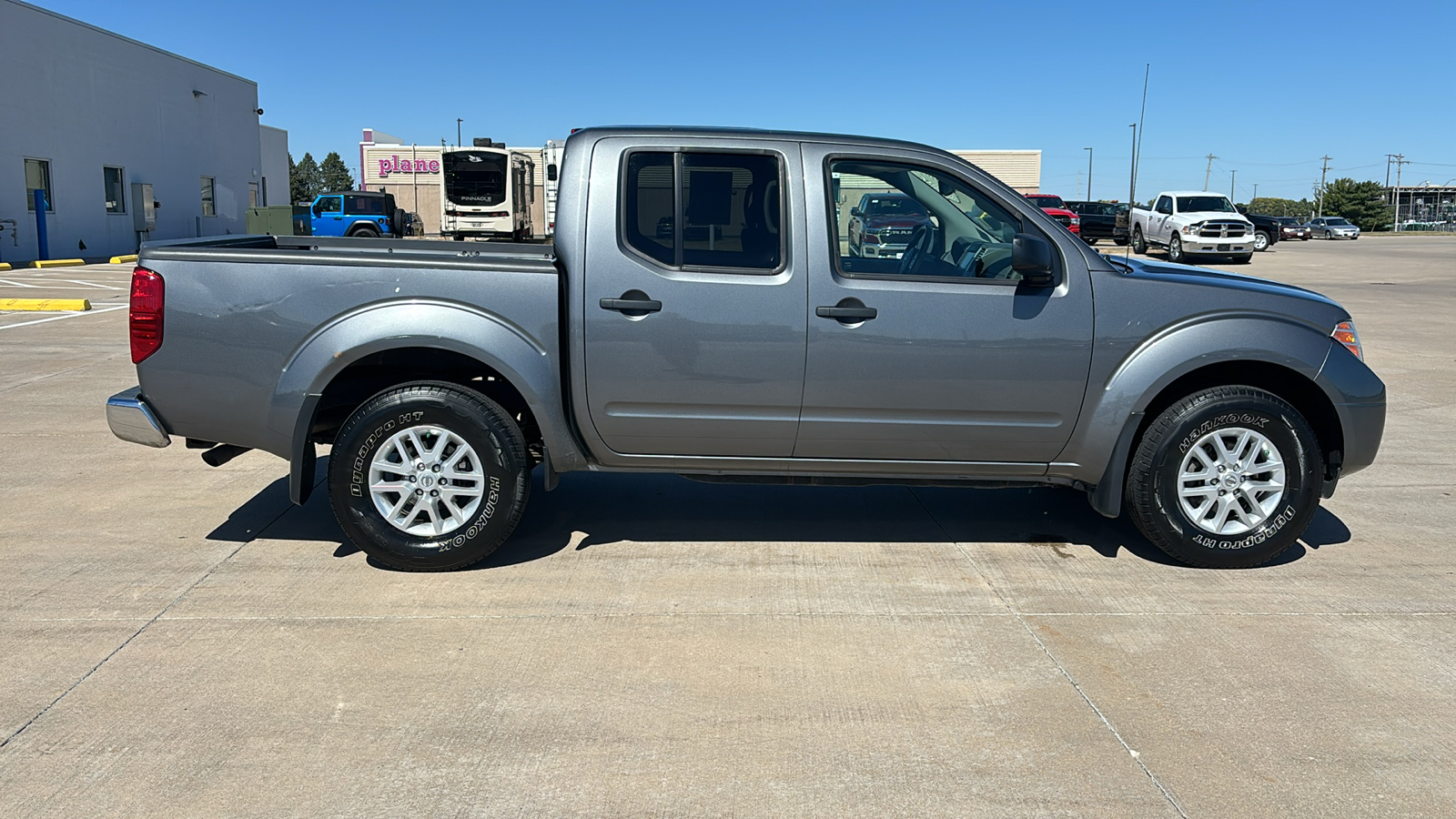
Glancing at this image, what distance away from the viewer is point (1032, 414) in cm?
496

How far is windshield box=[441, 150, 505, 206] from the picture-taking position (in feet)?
104

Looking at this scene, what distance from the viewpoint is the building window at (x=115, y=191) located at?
31547 millimetres

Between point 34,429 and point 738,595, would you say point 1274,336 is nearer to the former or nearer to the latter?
point 738,595

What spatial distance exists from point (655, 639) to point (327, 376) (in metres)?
1.83

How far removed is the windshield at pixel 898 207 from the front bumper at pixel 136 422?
3.27 metres

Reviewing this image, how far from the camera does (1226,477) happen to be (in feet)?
16.5

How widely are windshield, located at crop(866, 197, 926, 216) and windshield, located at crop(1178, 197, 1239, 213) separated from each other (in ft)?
93.5

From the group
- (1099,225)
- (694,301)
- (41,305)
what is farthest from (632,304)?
(1099,225)

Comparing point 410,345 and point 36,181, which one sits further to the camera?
point 36,181

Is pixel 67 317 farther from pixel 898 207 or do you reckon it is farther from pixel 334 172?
pixel 334 172

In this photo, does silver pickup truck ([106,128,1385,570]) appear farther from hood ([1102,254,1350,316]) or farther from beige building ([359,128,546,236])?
beige building ([359,128,546,236])

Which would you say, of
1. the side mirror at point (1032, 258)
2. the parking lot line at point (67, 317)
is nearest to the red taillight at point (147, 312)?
the side mirror at point (1032, 258)

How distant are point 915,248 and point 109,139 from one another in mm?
32350

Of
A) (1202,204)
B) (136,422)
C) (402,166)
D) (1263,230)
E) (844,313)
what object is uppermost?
(402,166)
